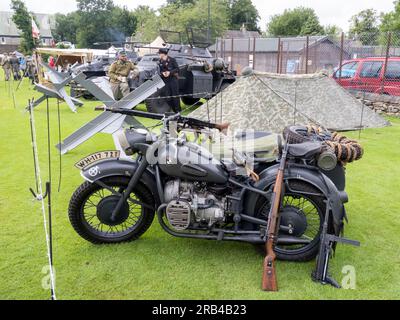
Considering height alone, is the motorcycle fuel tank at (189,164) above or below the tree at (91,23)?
below

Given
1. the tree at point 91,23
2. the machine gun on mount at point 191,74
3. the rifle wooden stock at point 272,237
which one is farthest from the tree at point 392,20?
the tree at point 91,23

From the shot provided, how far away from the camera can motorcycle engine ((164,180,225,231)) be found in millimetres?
3207

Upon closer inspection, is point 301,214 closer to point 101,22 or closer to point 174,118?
point 174,118

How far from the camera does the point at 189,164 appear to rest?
3199 mm

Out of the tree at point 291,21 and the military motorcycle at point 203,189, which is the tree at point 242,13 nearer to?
the tree at point 291,21

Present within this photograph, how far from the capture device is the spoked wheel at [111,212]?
3.42m

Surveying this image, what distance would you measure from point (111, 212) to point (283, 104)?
496 centimetres

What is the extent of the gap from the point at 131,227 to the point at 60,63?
78.7ft

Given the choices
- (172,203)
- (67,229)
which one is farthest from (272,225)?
(67,229)

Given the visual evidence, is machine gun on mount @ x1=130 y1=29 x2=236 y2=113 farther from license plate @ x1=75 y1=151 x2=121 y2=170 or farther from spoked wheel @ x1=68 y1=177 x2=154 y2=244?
spoked wheel @ x1=68 y1=177 x2=154 y2=244

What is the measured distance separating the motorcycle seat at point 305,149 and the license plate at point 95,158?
4.97ft

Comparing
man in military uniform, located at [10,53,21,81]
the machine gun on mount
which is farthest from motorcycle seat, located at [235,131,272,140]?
man in military uniform, located at [10,53,21,81]

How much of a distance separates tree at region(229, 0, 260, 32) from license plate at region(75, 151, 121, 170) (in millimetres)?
69688

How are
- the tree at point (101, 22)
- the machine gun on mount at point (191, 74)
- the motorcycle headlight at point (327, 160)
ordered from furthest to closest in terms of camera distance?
the tree at point (101, 22)
the machine gun on mount at point (191, 74)
the motorcycle headlight at point (327, 160)
